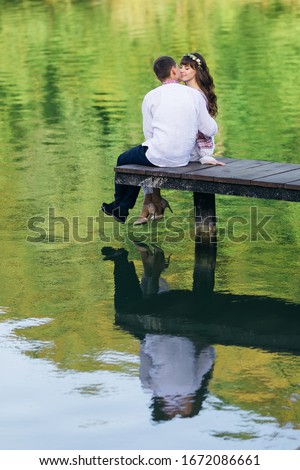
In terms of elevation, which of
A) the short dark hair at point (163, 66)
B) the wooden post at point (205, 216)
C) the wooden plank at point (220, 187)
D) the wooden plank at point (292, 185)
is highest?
the short dark hair at point (163, 66)

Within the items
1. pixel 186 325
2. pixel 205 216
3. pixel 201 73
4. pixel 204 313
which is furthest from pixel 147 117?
pixel 186 325

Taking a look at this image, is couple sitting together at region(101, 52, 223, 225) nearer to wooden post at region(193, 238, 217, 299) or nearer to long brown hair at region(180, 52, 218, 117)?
long brown hair at region(180, 52, 218, 117)

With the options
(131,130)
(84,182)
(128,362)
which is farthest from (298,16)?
(128,362)

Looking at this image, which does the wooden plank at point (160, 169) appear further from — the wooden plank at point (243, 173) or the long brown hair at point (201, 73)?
the long brown hair at point (201, 73)

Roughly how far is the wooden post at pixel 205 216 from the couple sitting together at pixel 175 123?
35cm

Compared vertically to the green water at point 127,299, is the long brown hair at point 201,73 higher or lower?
A: higher

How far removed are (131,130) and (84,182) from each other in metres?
3.55

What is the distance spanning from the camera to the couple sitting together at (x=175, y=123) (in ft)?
33.5

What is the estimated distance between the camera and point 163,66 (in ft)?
34.2

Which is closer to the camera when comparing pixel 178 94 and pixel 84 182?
pixel 178 94

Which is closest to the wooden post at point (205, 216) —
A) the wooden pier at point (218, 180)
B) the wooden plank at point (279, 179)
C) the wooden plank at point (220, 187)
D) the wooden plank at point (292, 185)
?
the wooden pier at point (218, 180)

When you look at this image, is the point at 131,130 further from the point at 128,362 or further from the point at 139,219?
the point at 128,362

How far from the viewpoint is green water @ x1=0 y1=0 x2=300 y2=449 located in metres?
6.79

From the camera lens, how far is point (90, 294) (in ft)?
30.2
